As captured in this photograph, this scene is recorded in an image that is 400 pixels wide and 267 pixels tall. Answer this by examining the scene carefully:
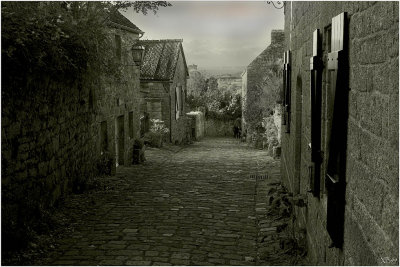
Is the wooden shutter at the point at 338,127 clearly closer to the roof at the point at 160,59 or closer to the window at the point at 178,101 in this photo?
the roof at the point at 160,59

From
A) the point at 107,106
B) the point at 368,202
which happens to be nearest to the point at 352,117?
the point at 368,202

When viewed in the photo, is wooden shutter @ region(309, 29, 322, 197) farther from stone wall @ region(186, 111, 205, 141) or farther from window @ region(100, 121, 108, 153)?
stone wall @ region(186, 111, 205, 141)

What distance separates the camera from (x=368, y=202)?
2.57 m

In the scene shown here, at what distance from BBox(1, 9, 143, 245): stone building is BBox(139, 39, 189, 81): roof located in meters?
10.3

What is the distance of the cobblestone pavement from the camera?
5.88 metres

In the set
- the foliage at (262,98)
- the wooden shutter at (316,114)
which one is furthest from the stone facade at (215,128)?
the wooden shutter at (316,114)

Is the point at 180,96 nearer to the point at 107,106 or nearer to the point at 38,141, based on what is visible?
the point at 107,106

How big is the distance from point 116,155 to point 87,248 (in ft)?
26.9

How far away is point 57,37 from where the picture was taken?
6543 mm

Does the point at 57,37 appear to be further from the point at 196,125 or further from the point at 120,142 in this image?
the point at 196,125

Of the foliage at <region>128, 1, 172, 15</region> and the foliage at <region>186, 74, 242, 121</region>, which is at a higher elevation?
the foliage at <region>128, 1, 172, 15</region>

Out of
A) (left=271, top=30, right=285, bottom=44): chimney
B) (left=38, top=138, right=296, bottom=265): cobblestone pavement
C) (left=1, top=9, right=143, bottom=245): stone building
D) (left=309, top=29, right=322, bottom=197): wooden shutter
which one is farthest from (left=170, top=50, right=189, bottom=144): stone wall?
(left=309, top=29, right=322, bottom=197): wooden shutter

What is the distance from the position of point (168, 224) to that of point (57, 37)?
321 centimetres

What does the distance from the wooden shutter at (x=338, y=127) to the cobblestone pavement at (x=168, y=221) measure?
2.61 meters
